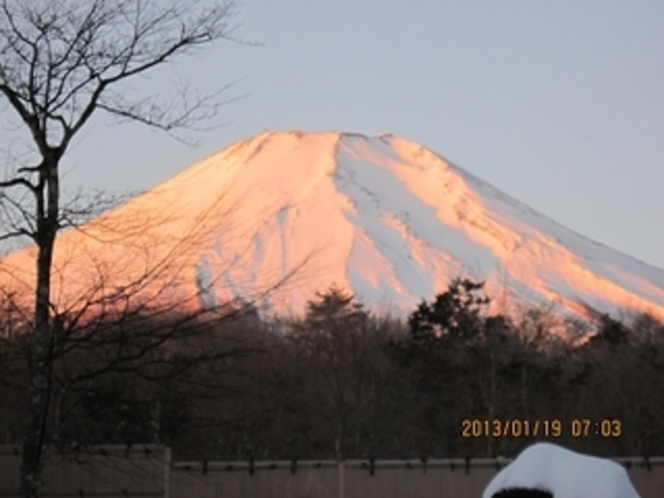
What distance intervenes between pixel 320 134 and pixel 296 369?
7558 cm

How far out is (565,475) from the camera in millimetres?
9148

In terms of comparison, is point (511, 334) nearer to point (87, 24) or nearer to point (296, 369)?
point (296, 369)

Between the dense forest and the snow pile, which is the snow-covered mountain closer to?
the dense forest

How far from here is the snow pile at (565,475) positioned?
29.4 ft

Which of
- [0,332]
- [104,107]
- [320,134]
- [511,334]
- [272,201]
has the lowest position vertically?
[0,332]

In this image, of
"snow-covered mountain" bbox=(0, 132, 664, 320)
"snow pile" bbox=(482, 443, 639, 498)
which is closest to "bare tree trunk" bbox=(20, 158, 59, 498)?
"snow pile" bbox=(482, 443, 639, 498)

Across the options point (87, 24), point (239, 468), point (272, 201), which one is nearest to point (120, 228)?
point (87, 24)

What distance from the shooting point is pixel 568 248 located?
109 meters
